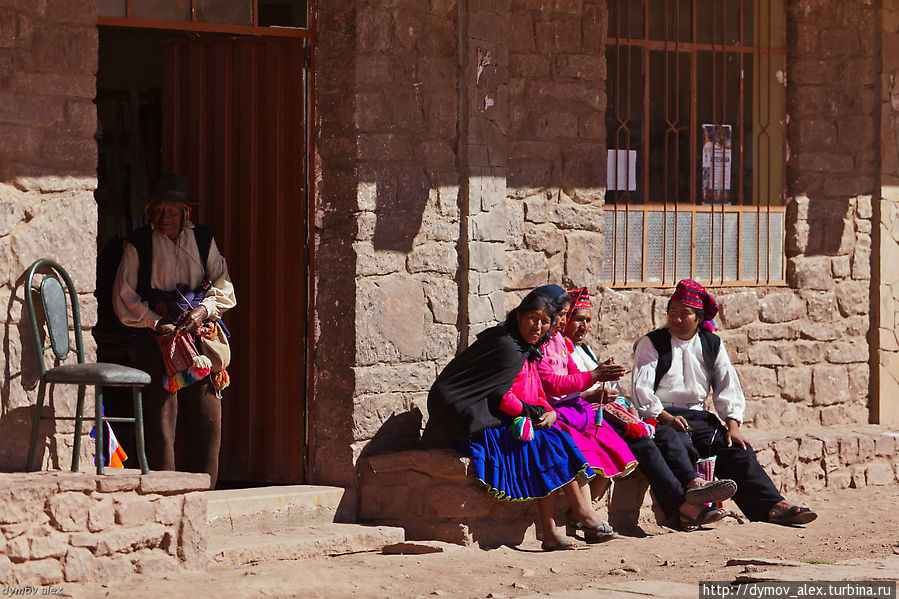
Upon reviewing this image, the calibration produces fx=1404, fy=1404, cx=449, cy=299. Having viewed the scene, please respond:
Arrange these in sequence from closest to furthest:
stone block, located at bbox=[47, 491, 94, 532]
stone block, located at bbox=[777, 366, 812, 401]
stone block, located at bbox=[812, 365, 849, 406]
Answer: stone block, located at bbox=[47, 491, 94, 532] → stone block, located at bbox=[777, 366, 812, 401] → stone block, located at bbox=[812, 365, 849, 406]

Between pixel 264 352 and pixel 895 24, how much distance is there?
4647mm

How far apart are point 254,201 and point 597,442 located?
218cm

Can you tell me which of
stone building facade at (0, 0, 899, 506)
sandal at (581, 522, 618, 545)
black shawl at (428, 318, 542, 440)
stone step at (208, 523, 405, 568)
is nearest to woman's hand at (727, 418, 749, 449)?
stone building facade at (0, 0, 899, 506)

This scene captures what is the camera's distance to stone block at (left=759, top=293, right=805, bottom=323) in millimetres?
8750

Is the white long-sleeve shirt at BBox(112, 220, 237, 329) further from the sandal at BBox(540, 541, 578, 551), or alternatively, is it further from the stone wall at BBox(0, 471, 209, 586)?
the sandal at BBox(540, 541, 578, 551)

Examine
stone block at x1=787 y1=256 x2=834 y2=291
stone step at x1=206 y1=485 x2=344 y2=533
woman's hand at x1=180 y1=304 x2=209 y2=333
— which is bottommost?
stone step at x1=206 y1=485 x2=344 y2=533

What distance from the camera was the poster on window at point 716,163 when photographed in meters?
8.66

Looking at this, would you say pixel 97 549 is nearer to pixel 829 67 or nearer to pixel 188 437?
pixel 188 437

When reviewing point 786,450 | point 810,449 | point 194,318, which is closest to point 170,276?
point 194,318

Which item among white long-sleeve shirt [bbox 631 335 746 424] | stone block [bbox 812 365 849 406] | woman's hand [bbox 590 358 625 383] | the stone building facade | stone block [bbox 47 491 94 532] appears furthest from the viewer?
stone block [bbox 812 365 849 406]

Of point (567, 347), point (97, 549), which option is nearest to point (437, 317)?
point (567, 347)

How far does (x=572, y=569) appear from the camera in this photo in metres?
6.45

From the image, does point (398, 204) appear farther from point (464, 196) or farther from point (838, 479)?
point (838, 479)

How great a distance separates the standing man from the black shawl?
1.09 metres
